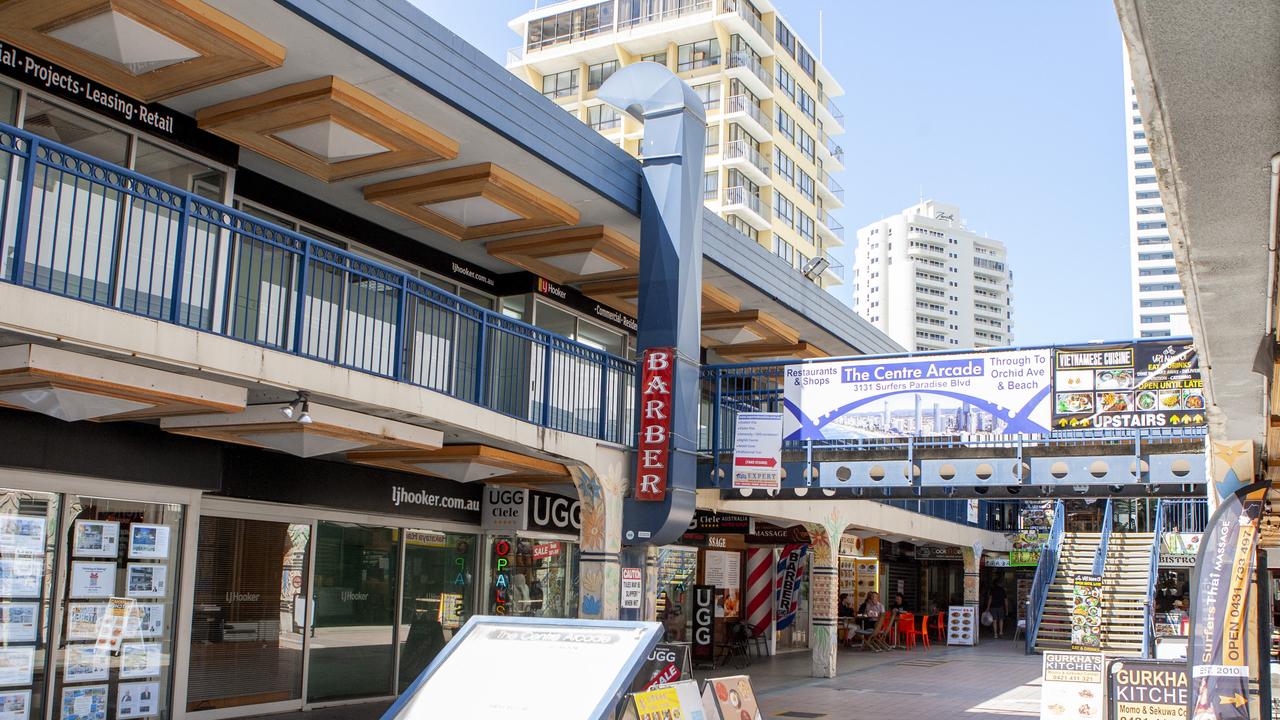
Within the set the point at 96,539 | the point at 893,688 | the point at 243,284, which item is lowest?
the point at 893,688

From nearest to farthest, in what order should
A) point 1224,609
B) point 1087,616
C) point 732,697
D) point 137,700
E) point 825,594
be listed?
point 1224,609 → point 732,697 → point 137,700 → point 825,594 → point 1087,616

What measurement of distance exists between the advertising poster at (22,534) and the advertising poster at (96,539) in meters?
0.35

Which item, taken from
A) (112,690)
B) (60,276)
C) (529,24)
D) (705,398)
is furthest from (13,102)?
(529,24)

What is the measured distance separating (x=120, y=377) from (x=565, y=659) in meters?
4.27

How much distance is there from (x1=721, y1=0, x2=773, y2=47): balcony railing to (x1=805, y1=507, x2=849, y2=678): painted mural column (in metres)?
48.0

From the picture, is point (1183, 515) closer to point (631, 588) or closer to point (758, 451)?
point (758, 451)

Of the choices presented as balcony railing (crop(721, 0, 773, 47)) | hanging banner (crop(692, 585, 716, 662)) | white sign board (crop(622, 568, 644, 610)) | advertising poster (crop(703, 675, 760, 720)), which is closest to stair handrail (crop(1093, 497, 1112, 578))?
hanging banner (crop(692, 585, 716, 662))

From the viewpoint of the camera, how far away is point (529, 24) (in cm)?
7056

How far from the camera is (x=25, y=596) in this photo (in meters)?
9.95

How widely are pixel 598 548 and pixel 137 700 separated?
16.1ft

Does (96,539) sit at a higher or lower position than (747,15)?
lower

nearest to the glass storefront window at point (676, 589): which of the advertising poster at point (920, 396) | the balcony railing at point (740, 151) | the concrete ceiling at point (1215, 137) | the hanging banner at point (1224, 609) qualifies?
the advertising poster at point (920, 396)

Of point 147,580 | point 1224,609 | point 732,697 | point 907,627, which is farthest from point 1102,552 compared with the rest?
point 147,580

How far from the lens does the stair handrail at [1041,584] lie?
1066 inches
